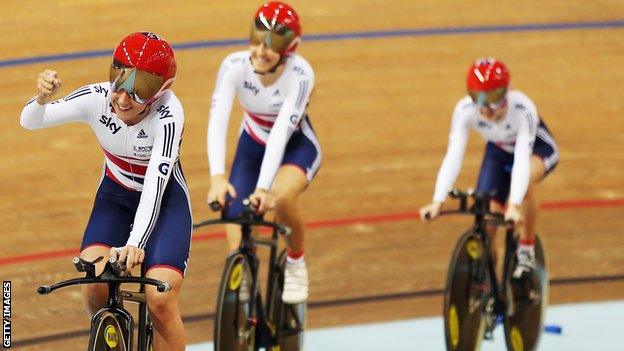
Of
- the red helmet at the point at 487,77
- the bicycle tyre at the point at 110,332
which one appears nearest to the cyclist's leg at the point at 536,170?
the red helmet at the point at 487,77

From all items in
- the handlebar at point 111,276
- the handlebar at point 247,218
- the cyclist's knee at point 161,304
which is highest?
the handlebar at point 247,218

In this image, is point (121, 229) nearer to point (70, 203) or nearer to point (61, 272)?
point (61, 272)

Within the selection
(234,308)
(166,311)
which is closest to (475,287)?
(234,308)

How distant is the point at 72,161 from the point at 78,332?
172 cm

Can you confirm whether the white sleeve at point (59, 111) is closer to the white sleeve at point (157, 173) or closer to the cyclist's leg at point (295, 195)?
the white sleeve at point (157, 173)

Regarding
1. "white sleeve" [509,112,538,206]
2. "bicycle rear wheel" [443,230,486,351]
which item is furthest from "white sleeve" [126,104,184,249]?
"white sleeve" [509,112,538,206]

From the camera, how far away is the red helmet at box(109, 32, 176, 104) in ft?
13.5

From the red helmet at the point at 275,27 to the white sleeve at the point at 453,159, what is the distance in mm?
812

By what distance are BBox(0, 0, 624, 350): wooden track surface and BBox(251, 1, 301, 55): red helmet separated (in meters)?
1.49

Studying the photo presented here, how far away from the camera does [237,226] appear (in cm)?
538

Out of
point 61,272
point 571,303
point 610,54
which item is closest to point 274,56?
point 61,272

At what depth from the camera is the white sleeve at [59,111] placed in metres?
4.21

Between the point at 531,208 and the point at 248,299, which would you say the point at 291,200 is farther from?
the point at 531,208

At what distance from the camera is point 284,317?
5637 mm
